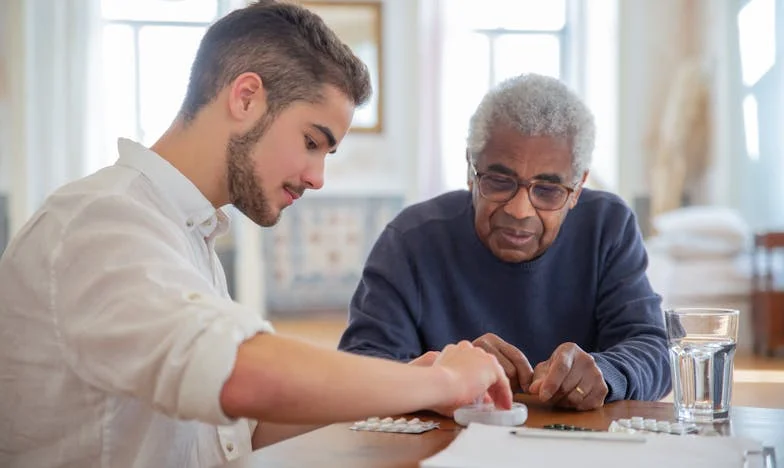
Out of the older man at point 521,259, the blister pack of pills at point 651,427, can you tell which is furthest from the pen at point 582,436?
the older man at point 521,259

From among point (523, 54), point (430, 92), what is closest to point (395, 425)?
point (430, 92)

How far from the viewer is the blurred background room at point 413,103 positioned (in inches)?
248

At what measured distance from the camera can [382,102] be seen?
23.4ft

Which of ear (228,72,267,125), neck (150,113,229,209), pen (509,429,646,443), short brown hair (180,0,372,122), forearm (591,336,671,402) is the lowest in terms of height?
forearm (591,336,671,402)

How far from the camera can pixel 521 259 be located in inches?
75.2

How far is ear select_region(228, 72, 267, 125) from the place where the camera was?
1266mm

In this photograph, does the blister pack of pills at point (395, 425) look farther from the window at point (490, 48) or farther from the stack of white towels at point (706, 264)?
the window at point (490, 48)

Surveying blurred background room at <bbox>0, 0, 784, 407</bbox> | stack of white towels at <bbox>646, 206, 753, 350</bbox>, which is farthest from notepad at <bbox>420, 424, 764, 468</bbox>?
blurred background room at <bbox>0, 0, 784, 407</bbox>

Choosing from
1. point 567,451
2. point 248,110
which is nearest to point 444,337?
point 248,110

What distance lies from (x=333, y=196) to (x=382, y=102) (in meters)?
0.76

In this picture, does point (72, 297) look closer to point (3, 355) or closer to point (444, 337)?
point (3, 355)

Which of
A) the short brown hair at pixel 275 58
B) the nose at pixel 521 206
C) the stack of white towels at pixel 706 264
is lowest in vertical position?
the stack of white towels at pixel 706 264

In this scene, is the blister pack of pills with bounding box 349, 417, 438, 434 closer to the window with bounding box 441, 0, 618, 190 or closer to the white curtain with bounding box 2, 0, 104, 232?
the white curtain with bounding box 2, 0, 104, 232

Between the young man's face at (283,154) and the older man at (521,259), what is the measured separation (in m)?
0.51
